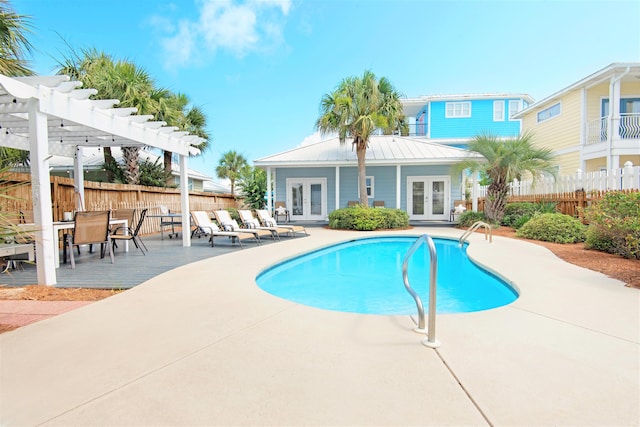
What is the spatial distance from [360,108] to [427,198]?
6.82 m

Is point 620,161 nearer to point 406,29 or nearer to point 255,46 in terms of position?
point 406,29

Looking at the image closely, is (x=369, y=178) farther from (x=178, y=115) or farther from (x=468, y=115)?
(x=468, y=115)

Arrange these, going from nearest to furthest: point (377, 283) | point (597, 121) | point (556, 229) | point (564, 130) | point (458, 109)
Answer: point (377, 283)
point (556, 229)
point (597, 121)
point (564, 130)
point (458, 109)

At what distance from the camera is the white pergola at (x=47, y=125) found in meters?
4.73

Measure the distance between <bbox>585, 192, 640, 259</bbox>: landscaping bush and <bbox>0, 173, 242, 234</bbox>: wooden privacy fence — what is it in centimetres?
1114

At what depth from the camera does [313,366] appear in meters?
2.38

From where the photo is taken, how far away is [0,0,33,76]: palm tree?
201 inches

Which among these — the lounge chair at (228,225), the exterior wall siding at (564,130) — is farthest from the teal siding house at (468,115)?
the lounge chair at (228,225)

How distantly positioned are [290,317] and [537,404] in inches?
87.9

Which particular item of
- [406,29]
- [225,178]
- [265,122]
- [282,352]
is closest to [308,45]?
[406,29]

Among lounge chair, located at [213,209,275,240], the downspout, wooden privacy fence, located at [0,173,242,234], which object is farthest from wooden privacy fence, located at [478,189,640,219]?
wooden privacy fence, located at [0,173,242,234]

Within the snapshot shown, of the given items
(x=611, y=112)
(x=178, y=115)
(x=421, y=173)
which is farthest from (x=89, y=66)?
(x=611, y=112)

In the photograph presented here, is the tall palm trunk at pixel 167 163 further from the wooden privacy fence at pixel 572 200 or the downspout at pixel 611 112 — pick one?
the downspout at pixel 611 112

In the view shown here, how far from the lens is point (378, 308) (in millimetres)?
4789
